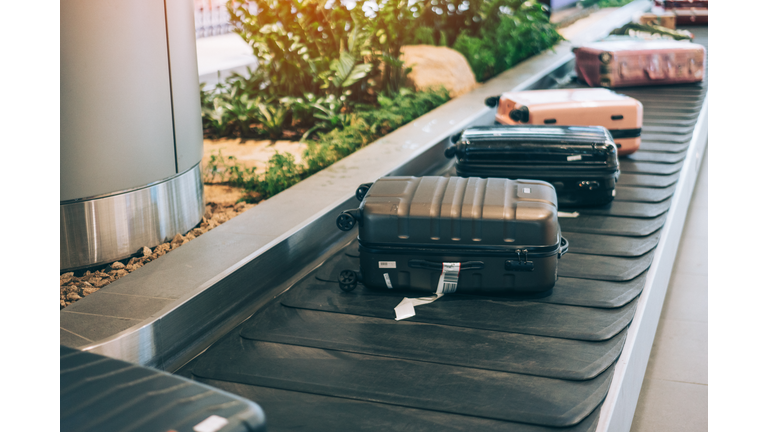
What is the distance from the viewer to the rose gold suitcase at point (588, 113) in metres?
3.75

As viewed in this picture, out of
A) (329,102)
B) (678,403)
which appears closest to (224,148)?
(329,102)

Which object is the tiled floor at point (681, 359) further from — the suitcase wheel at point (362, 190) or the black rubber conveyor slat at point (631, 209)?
the suitcase wheel at point (362, 190)

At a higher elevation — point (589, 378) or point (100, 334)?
point (100, 334)

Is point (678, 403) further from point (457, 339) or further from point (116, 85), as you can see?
point (116, 85)

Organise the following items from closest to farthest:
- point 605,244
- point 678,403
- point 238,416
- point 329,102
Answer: point 238,416, point 678,403, point 605,244, point 329,102

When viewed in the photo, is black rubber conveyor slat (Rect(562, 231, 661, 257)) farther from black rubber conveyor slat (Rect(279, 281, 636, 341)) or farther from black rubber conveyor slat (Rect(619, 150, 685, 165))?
black rubber conveyor slat (Rect(619, 150, 685, 165))

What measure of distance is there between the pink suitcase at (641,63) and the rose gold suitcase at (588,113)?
1.89 m

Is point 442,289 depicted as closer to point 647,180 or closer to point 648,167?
point 647,180

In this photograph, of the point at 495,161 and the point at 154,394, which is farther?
the point at 495,161

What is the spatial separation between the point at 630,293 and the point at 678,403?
54 centimetres

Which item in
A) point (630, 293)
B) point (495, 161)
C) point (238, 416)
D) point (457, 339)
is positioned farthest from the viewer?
point (495, 161)

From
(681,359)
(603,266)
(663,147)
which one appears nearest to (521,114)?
(663,147)

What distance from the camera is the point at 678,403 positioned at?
244cm

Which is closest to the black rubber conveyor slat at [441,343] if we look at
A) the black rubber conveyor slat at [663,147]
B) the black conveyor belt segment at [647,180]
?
the black conveyor belt segment at [647,180]
